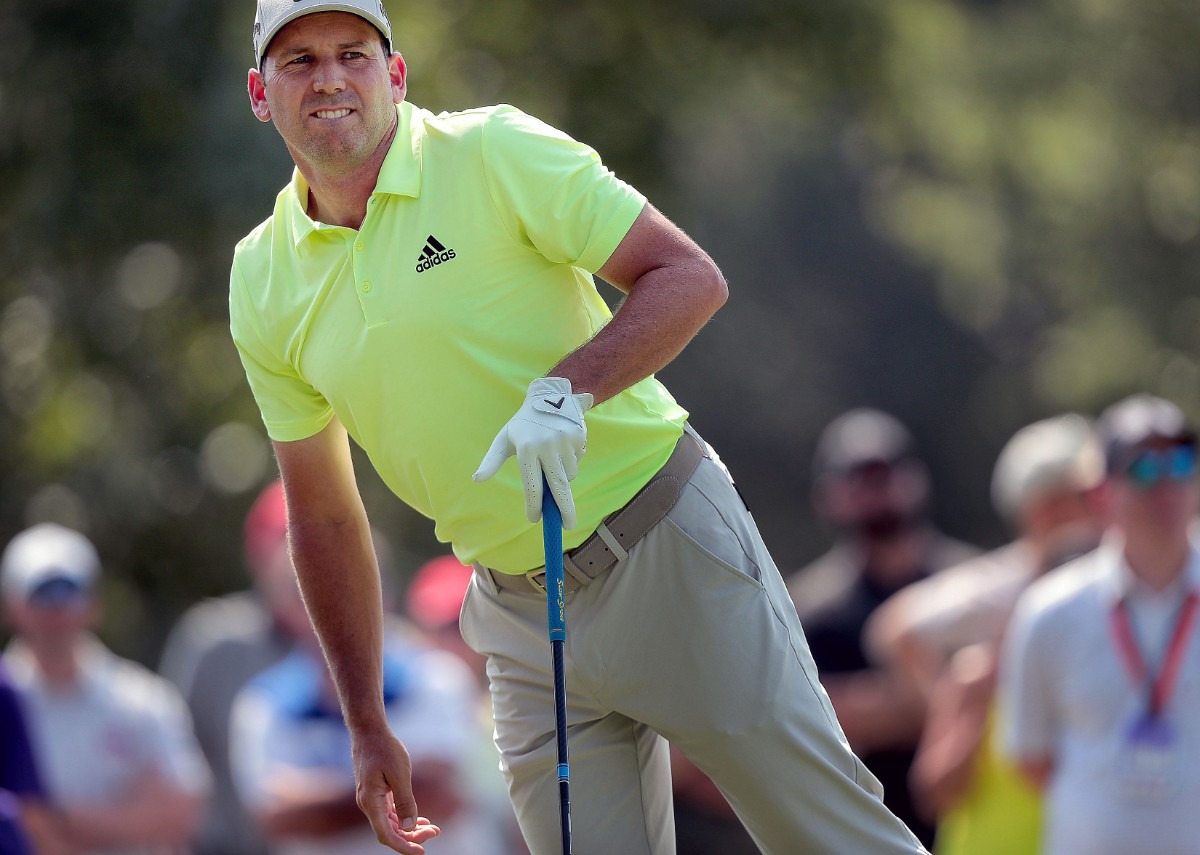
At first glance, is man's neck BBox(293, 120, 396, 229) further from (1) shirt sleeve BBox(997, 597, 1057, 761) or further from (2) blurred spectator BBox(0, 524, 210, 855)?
(2) blurred spectator BBox(0, 524, 210, 855)

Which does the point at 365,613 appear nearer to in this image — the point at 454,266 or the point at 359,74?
the point at 454,266

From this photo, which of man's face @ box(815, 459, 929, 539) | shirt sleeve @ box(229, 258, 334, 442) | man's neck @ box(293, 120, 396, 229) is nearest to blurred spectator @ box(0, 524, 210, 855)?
man's face @ box(815, 459, 929, 539)

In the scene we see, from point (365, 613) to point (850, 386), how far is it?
810 inches

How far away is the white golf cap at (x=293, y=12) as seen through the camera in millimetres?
3863

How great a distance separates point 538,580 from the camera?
3.95m

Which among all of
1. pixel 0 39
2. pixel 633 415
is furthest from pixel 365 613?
pixel 0 39

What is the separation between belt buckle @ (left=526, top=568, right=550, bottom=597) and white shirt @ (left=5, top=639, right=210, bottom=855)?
4.20 metres

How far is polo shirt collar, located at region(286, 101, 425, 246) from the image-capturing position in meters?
3.87

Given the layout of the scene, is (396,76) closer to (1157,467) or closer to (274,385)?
(274,385)

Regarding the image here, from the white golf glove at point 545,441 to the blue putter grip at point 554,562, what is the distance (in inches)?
1.3

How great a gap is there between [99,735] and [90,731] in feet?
0.13

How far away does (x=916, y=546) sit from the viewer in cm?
791

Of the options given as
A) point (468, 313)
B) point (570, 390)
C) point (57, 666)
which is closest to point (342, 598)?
point (468, 313)

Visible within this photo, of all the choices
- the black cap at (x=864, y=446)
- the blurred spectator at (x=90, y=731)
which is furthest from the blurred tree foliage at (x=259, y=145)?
the black cap at (x=864, y=446)
